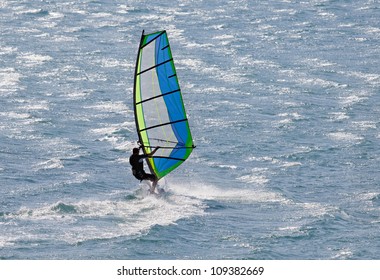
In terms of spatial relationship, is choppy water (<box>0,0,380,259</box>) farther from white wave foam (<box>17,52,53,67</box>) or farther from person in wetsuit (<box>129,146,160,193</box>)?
person in wetsuit (<box>129,146,160,193</box>)

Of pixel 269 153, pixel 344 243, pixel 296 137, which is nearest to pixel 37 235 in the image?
pixel 344 243

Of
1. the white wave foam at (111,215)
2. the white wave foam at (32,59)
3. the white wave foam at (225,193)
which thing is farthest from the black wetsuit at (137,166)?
the white wave foam at (32,59)

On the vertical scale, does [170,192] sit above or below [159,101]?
below

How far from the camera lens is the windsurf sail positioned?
32.7m

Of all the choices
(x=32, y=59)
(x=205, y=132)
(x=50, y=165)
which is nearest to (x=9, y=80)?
(x=32, y=59)

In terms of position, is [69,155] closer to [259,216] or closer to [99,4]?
[259,216]

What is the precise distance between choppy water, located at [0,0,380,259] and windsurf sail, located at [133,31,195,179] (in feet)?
3.88

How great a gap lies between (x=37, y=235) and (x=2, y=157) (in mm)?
9181

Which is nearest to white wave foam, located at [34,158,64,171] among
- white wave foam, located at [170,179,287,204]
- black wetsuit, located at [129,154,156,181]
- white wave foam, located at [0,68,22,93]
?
white wave foam, located at [170,179,287,204]

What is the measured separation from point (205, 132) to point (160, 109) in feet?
29.4

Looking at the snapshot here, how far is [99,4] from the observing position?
6944 cm

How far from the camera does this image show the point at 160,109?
33.0 meters

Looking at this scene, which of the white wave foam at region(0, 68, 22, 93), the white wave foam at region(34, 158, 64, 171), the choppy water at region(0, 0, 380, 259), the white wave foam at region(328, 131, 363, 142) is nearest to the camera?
the choppy water at region(0, 0, 380, 259)

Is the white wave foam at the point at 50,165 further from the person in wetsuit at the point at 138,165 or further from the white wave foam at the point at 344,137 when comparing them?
the white wave foam at the point at 344,137
